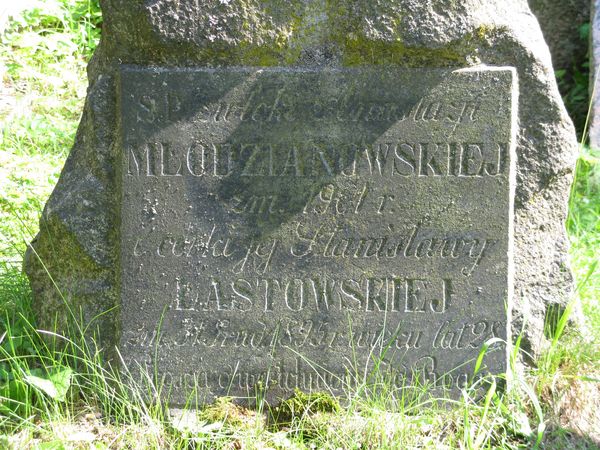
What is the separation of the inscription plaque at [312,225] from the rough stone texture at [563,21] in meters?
3.85

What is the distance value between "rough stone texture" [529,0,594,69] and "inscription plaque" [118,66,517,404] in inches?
151

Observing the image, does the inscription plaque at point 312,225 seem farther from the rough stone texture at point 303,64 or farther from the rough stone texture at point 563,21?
the rough stone texture at point 563,21

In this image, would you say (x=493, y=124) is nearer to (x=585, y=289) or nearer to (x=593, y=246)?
(x=585, y=289)

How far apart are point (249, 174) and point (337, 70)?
1.55ft

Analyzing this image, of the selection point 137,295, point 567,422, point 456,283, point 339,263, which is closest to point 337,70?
point 339,263

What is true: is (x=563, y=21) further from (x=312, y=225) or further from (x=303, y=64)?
(x=312, y=225)

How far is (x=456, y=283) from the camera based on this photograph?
2.88m

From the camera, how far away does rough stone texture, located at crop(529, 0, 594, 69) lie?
625cm

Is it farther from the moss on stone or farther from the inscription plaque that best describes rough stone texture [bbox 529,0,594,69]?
the moss on stone

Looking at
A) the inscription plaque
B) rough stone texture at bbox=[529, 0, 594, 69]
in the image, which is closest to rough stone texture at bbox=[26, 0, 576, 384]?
the inscription plaque

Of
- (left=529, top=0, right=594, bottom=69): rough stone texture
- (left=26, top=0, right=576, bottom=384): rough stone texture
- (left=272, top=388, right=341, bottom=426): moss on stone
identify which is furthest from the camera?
(left=529, top=0, right=594, bottom=69): rough stone texture

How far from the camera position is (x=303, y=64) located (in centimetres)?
280

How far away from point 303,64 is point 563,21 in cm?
416

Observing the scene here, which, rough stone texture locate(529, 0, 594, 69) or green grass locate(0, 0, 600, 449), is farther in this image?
rough stone texture locate(529, 0, 594, 69)
